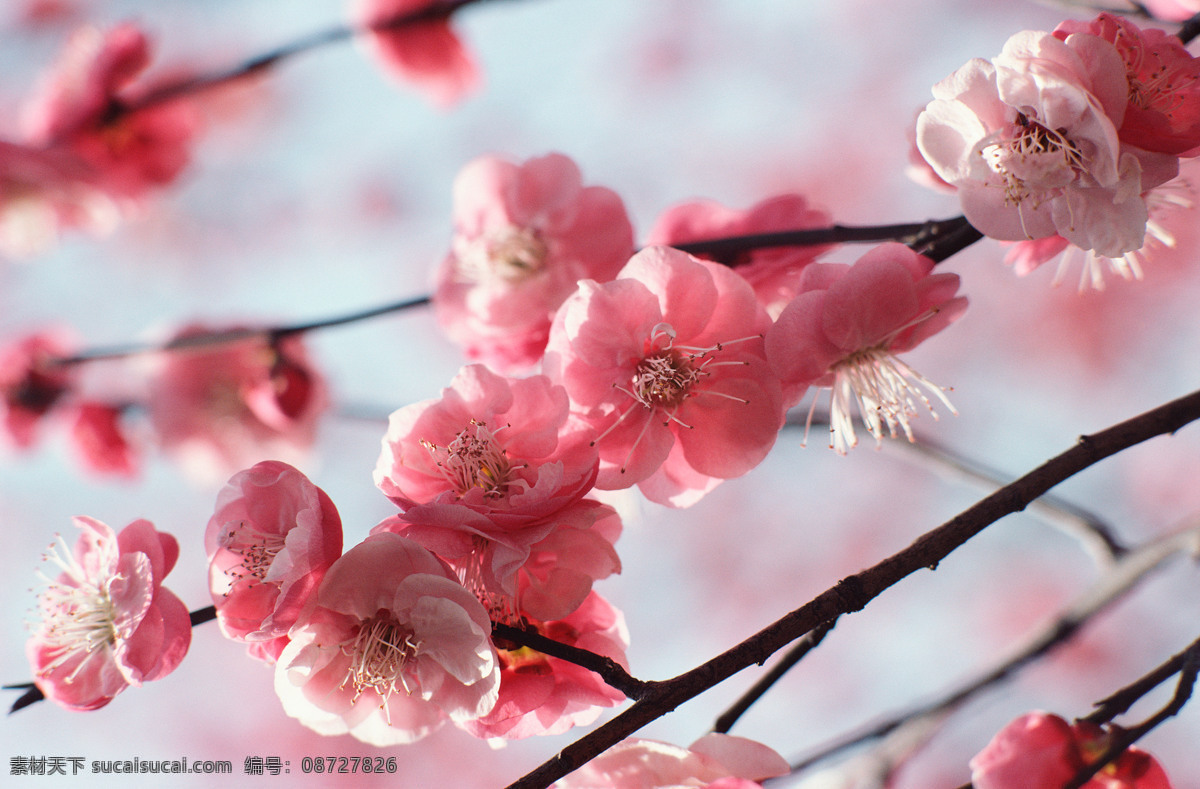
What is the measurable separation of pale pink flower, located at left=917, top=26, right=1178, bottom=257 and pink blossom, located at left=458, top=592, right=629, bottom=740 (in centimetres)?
43

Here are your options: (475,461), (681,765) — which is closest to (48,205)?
(475,461)

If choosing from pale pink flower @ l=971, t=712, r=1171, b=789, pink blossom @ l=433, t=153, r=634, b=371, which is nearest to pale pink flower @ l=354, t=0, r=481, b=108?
pink blossom @ l=433, t=153, r=634, b=371

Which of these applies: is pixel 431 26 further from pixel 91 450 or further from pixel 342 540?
pixel 342 540

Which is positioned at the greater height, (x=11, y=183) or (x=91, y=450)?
(x=11, y=183)

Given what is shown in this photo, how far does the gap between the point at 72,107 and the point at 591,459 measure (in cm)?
144

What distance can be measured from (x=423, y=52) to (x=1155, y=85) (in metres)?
1.39

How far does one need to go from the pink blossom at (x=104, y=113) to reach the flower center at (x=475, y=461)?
3.76 feet

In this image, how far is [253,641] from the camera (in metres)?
0.52

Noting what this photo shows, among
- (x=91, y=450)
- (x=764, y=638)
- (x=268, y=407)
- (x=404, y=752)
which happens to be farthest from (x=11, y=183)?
(x=404, y=752)

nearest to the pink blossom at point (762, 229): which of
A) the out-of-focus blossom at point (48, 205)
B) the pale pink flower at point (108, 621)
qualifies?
the pale pink flower at point (108, 621)

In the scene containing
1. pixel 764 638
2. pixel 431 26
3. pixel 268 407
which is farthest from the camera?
pixel 431 26

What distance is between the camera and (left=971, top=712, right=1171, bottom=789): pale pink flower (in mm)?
589

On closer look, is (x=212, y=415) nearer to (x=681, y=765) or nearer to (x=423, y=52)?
(x=423, y=52)

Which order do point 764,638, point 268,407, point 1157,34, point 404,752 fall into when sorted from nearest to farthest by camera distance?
1. point 764,638
2. point 1157,34
3. point 268,407
4. point 404,752
